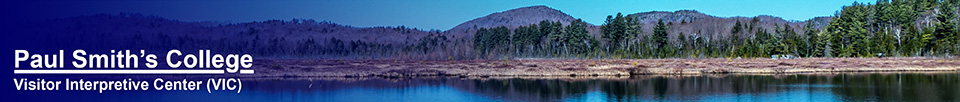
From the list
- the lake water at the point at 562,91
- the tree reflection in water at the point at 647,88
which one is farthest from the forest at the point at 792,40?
the lake water at the point at 562,91

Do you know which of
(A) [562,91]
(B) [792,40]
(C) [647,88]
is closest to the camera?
(A) [562,91]

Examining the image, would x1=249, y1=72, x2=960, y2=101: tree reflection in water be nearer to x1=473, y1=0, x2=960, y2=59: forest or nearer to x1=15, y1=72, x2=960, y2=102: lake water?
x1=15, y1=72, x2=960, y2=102: lake water

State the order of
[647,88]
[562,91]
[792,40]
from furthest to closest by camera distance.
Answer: [792,40], [647,88], [562,91]

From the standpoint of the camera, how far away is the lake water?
29.7m

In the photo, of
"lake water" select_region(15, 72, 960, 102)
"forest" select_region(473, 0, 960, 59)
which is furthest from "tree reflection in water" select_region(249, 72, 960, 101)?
"forest" select_region(473, 0, 960, 59)

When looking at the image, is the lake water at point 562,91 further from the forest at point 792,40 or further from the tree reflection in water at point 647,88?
the forest at point 792,40

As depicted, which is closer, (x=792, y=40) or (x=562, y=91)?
(x=562, y=91)

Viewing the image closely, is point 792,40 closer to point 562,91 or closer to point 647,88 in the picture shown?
point 647,88

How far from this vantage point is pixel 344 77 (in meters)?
45.1

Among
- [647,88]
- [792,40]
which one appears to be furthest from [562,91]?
[792,40]

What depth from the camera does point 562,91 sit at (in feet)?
111

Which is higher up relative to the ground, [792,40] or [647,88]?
[792,40]

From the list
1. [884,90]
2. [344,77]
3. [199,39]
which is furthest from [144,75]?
[199,39]

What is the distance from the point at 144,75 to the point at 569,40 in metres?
59.4
